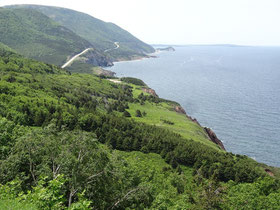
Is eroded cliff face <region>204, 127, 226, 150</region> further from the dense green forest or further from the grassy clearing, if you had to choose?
the dense green forest

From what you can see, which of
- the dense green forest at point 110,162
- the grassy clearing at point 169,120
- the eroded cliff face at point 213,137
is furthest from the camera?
the eroded cliff face at point 213,137

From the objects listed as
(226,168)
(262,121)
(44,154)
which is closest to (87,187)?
(44,154)

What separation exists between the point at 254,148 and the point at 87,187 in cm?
10066

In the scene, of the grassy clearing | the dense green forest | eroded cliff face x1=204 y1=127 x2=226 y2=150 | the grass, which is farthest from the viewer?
eroded cliff face x1=204 y1=127 x2=226 y2=150

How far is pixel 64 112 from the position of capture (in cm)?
7206

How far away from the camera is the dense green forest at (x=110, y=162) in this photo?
20.9 meters

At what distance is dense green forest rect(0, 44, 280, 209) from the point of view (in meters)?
20.9

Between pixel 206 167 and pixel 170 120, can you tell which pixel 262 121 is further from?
pixel 206 167

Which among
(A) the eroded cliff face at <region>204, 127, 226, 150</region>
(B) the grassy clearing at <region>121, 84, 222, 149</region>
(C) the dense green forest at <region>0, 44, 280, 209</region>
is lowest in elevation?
(A) the eroded cliff face at <region>204, 127, 226, 150</region>

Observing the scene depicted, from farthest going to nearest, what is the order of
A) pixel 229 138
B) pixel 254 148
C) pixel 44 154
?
pixel 229 138, pixel 254 148, pixel 44 154

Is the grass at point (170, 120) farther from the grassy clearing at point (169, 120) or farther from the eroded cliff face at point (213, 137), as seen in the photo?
the eroded cliff face at point (213, 137)

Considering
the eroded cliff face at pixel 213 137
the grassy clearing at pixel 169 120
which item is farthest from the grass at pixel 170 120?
the eroded cliff face at pixel 213 137

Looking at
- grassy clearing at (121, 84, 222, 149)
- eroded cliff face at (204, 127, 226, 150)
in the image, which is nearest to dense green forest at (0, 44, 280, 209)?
grassy clearing at (121, 84, 222, 149)

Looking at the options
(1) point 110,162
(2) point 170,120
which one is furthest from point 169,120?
(1) point 110,162
